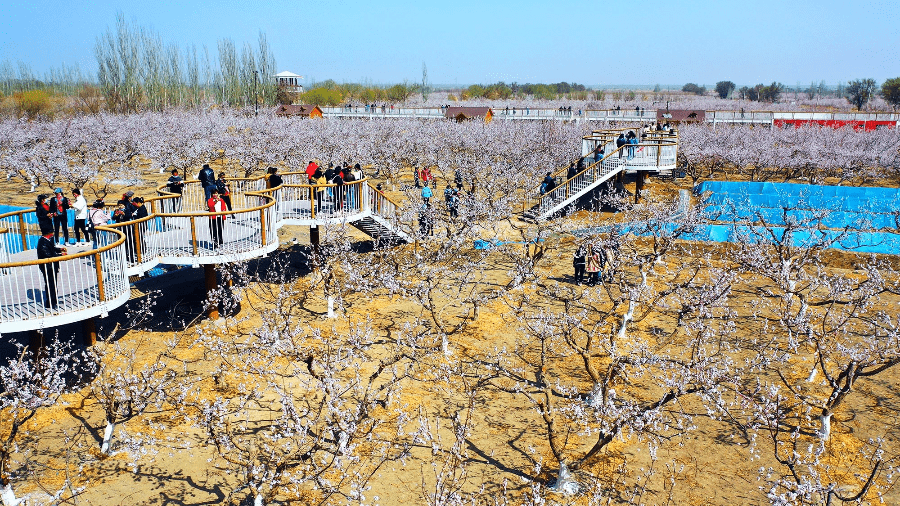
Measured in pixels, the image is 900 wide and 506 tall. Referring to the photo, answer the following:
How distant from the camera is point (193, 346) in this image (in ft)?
49.8

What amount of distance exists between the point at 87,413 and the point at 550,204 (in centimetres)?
2119

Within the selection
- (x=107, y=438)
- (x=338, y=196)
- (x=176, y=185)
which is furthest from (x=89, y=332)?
(x=338, y=196)

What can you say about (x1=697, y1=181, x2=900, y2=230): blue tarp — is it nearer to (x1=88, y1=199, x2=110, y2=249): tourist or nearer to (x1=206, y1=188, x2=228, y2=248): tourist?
(x1=206, y1=188, x2=228, y2=248): tourist

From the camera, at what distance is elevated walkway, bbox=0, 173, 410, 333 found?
11.4m

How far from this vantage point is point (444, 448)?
11.4 m

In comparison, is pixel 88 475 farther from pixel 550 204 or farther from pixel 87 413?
pixel 550 204

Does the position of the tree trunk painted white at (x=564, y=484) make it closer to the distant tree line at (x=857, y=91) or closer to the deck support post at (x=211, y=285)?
the deck support post at (x=211, y=285)

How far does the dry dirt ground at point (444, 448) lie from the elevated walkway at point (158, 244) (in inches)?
79.8

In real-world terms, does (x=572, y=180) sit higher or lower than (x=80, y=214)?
lower

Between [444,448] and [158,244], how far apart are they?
27.7 feet

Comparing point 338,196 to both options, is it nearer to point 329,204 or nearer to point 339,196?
point 339,196

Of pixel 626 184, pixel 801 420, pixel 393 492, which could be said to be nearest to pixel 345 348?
pixel 393 492

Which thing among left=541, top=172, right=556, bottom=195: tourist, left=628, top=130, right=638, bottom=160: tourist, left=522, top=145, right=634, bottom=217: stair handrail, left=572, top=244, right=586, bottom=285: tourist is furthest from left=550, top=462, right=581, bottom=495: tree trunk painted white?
left=628, top=130, right=638, bottom=160: tourist

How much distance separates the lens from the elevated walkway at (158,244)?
11.4 metres
